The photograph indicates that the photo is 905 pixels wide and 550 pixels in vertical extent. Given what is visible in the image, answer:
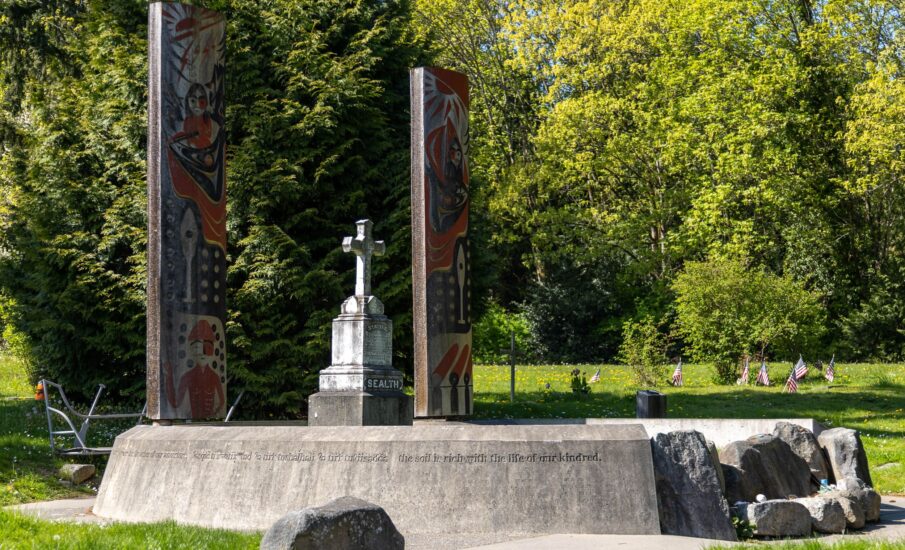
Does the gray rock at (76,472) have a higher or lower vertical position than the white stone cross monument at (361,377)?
lower

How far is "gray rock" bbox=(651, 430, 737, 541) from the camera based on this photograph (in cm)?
969

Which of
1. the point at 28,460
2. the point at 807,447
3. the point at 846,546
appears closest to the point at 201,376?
the point at 28,460

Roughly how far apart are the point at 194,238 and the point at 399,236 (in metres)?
6.27

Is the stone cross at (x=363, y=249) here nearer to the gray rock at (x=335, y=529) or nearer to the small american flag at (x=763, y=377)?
the gray rock at (x=335, y=529)

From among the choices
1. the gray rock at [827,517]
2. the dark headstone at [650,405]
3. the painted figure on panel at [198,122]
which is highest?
the painted figure on panel at [198,122]

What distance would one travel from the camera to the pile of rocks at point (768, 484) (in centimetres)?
980

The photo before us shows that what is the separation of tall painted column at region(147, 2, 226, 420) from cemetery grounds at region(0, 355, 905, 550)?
2164 millimetres

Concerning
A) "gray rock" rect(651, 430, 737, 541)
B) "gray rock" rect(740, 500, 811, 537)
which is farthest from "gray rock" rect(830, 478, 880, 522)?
"gray rock" rect(651, 430, 737, 541)

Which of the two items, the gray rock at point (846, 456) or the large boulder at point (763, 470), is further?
the gray rock at point (846, 456)

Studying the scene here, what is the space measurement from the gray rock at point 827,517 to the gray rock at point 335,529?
470cm

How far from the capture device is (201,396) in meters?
14.0

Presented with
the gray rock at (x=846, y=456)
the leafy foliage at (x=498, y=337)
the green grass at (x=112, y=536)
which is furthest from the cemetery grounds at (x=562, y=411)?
the leafy foliage at (x=498, y=337)

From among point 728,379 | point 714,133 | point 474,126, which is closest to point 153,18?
point 728,379

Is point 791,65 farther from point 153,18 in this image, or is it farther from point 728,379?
point 153,18
